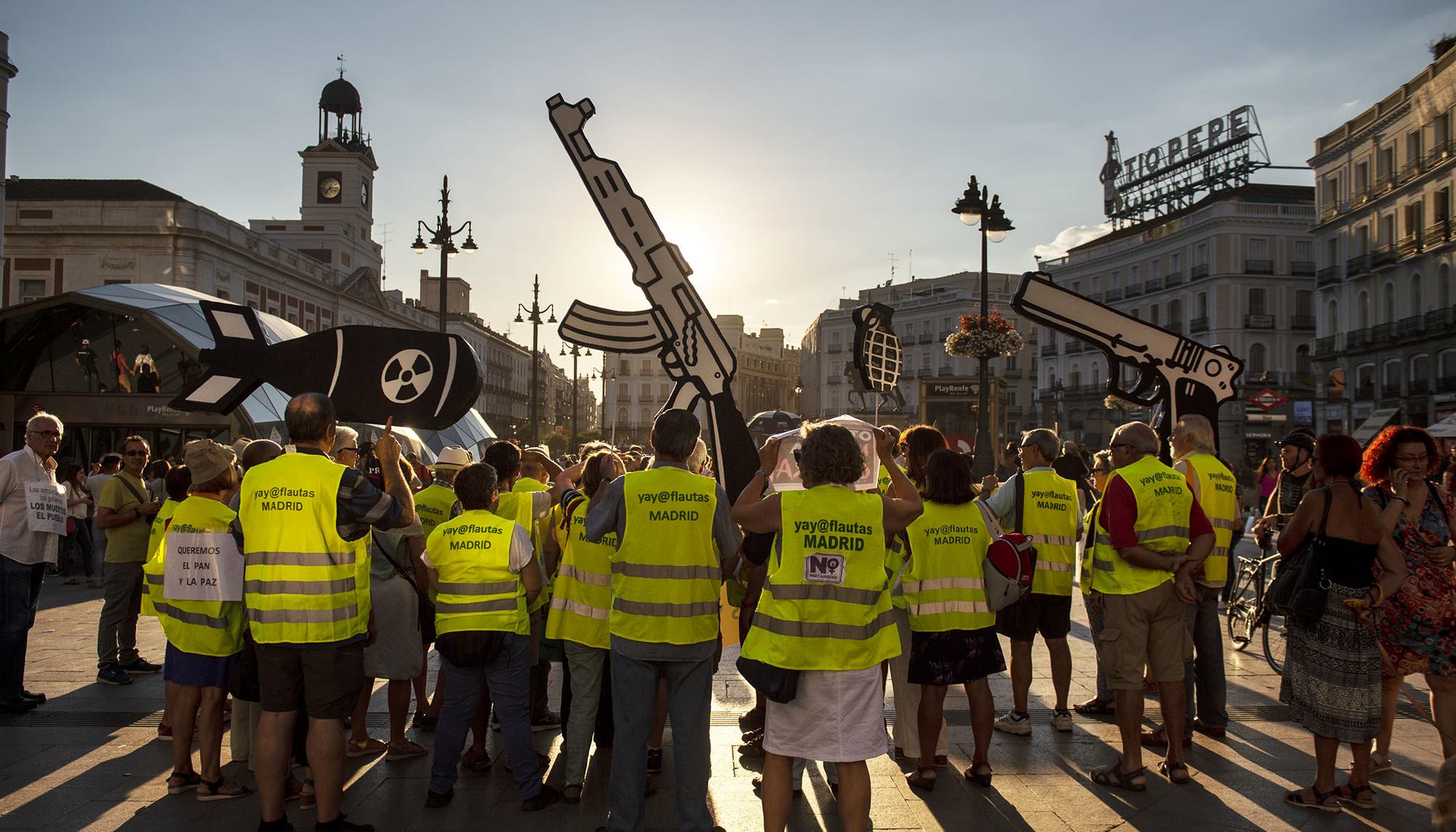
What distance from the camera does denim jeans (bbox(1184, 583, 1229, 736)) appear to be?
20.1 ft

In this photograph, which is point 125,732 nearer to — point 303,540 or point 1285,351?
point 303,540

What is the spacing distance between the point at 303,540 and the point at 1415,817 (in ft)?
Answer: 17.2

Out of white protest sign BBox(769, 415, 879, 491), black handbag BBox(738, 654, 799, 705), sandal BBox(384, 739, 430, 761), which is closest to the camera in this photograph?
black handbag BBox(738, 654, 799, 705)

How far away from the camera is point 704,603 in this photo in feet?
14.1

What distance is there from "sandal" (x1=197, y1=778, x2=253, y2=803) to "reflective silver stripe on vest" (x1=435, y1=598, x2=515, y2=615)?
134cm

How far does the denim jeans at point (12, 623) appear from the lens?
253 inches

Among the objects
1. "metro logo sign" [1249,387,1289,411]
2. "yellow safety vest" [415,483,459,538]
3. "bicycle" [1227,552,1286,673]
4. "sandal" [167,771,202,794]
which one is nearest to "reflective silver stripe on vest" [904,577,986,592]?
"yellow safety vest" [415,483,459,538]

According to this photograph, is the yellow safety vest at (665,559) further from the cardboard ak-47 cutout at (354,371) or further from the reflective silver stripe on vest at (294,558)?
the cardboard ak-47 cutout at (354,371)

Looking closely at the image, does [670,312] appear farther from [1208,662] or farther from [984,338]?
[984,338]

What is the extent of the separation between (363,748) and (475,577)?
1.65 m

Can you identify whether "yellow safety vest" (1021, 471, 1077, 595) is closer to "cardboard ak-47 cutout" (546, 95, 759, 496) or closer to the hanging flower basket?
"cardboard ak-47 cutout" (546, 95, 759, 496)

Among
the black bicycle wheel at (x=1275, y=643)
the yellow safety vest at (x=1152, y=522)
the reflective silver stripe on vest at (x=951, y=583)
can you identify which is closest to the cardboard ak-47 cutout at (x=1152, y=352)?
the black bicycle wheel at (x=1275, y=643)

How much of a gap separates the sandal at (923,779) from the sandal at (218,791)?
3355 millimetres

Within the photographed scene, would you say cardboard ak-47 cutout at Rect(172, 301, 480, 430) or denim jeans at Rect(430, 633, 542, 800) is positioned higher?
cardboard ak-47 cutout at Rect(172, 301, 480, 430)
